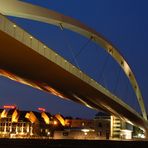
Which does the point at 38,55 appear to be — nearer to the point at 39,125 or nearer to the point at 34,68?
the point at 34,68

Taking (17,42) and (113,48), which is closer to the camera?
(17,42)

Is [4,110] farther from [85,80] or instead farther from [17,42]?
[17,42]

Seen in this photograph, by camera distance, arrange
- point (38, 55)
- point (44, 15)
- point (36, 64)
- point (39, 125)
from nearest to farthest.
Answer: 1. point (38, 55)
2. point (44, 15)
3. point (36, 64)
4. point (39, 125)

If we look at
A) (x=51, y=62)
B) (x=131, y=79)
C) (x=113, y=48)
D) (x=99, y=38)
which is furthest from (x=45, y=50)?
(x=131, y=79)

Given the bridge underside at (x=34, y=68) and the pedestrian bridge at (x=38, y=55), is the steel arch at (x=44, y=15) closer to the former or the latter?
the pedestrian bridge at (x=38, y=55)

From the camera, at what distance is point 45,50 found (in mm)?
26578

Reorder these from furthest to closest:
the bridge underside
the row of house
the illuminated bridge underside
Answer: the row of house, the bridge underside, the illuminated bridge underside

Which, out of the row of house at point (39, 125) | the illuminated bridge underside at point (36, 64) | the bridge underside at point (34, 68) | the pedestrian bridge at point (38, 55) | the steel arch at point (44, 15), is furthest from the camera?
the row of house at point (39, 125)

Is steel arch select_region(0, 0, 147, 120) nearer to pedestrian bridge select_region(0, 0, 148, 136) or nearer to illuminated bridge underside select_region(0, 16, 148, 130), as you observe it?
pedestrian bridge select_region(0, 0, 148, 136)

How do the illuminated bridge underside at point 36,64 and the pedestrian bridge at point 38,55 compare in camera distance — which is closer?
the illuminated bridge underside at point 36,64

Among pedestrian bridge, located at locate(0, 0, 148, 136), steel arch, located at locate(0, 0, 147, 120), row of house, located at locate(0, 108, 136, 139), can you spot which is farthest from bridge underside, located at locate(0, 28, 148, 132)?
row of house, located at locate(0, 108, 136, 139)

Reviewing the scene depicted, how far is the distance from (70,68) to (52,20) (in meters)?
5.17
